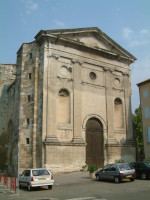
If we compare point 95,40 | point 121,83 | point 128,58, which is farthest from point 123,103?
point 95,40

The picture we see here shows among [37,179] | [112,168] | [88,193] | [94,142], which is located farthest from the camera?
[94,142]

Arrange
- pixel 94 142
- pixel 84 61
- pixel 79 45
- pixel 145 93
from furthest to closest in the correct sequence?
pixel 145 93 < pixel 84 61 < pixel 79 45 < pixel 94 142

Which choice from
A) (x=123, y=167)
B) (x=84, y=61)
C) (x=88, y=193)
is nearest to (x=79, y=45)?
(x=84, y=61)

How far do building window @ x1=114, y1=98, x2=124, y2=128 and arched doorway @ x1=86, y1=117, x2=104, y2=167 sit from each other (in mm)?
3285

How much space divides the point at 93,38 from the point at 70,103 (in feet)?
31.5

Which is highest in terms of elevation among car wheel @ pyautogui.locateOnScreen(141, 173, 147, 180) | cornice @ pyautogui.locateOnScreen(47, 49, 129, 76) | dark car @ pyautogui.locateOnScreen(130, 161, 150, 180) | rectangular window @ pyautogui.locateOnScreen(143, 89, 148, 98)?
cornice @ pyautogui.locateOnScreen(47, 49, 129, 76)

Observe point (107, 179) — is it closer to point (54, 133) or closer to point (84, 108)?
point (54, 133)

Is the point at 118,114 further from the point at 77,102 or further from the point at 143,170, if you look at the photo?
the point at 143,170

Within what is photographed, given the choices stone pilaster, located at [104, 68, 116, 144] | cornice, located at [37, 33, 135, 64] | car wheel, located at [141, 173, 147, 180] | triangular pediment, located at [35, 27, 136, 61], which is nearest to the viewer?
car wheel, located at [141, 173, 147, 180]

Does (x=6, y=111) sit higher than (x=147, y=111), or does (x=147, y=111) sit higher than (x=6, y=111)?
(x=6, y=111)

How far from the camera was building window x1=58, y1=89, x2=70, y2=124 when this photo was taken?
26.3 metres

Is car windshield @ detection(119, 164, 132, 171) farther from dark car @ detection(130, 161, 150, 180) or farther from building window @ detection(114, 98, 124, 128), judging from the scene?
building window @ detection(114, 98, 124, 128)

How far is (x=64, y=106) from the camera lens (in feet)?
87.8

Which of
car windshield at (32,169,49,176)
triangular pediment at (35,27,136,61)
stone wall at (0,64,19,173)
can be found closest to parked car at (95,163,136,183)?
car windshield at (32,169,49,176)
